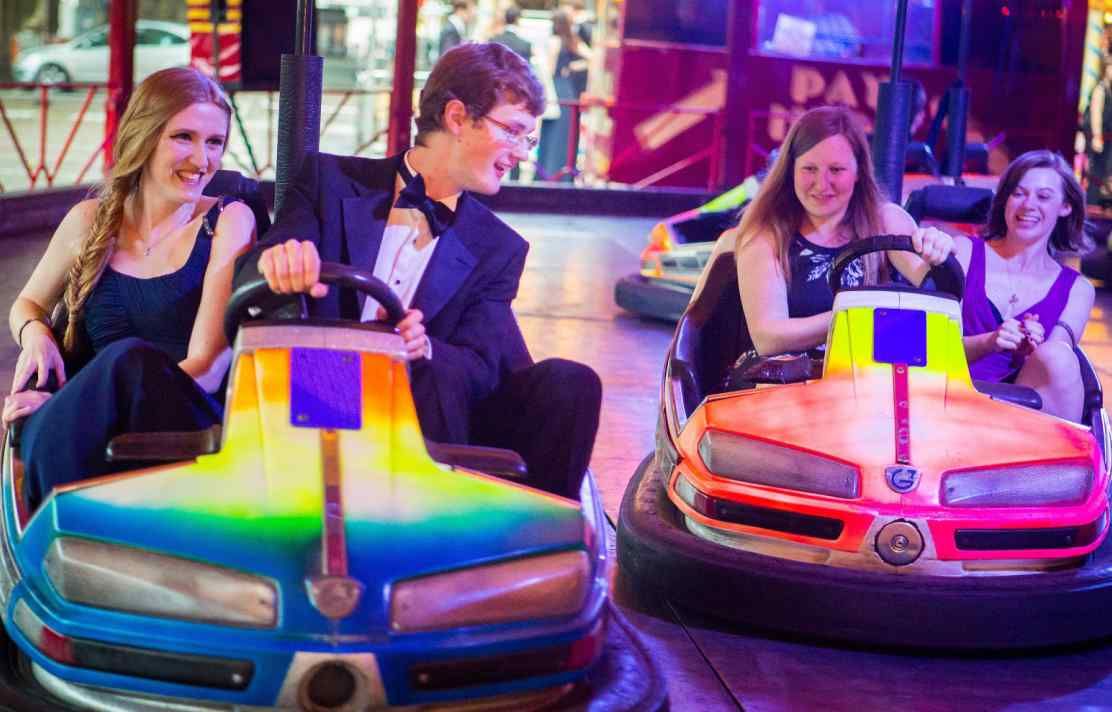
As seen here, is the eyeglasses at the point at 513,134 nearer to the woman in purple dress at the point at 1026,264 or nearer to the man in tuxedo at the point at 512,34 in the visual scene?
the woman in purple dress at the point at 1026,264

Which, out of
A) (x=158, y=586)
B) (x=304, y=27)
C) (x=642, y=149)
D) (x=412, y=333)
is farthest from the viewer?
(x=642, y=149)

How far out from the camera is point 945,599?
2725 millimetres

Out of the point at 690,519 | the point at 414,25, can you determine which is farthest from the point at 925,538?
the point at 414,25

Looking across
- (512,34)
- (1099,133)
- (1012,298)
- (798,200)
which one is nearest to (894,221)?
(798,200)

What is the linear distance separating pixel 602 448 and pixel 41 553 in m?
2.35

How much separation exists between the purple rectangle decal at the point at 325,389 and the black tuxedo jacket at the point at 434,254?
0.42m

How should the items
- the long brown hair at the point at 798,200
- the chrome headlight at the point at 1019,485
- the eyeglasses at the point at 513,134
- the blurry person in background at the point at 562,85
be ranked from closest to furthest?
the eyeglasses at the point at 513,134, the chrome headlight at the point at 1019,485, the long brown hair at the point at 798,200, the blurry person in background at the point at 562,85

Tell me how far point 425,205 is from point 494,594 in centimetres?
81

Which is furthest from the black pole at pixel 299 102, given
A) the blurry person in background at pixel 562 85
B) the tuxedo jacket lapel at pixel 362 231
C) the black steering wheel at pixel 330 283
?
the blurry person in background at pixel 562 85

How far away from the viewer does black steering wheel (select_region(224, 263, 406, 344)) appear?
7.49 feet

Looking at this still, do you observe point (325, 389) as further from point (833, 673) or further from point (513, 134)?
point (833, 673)

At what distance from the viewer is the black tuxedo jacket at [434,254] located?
8.79ft

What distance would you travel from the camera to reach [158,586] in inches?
79.6

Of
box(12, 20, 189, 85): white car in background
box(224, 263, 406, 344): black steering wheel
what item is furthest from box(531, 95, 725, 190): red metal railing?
box(224, 263, 406, 344): black steering wheel
